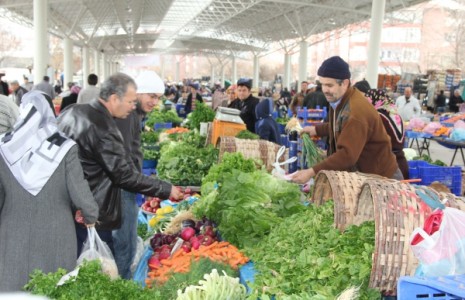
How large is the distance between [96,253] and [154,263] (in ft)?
3.22

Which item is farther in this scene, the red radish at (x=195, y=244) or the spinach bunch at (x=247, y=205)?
the red radish at (x=195, y=244)

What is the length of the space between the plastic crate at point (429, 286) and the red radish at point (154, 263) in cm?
207

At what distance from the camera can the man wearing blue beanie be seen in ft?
11.4

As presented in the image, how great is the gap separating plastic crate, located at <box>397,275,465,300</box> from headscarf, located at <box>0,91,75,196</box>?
1723 mm

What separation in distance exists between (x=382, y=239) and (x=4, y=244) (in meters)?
1.86

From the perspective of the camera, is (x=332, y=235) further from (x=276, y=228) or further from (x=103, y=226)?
(x=103, y=226)

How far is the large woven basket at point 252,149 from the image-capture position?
219 inches

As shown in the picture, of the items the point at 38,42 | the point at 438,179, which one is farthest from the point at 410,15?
the point at 438,179

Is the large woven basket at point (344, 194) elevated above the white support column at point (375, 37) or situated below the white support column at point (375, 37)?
below

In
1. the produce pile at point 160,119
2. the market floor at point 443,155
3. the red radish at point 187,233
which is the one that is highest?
the produce pile at point 160,119

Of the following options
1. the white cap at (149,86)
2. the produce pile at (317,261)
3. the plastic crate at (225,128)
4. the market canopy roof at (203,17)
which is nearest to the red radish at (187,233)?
the produce pile at (317,261)

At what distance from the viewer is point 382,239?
227 cm

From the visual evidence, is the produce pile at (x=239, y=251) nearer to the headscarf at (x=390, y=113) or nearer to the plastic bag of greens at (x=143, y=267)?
the plastic bag of greens at (x=143, y=267)

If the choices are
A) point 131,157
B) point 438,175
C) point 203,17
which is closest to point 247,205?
point 131,157
